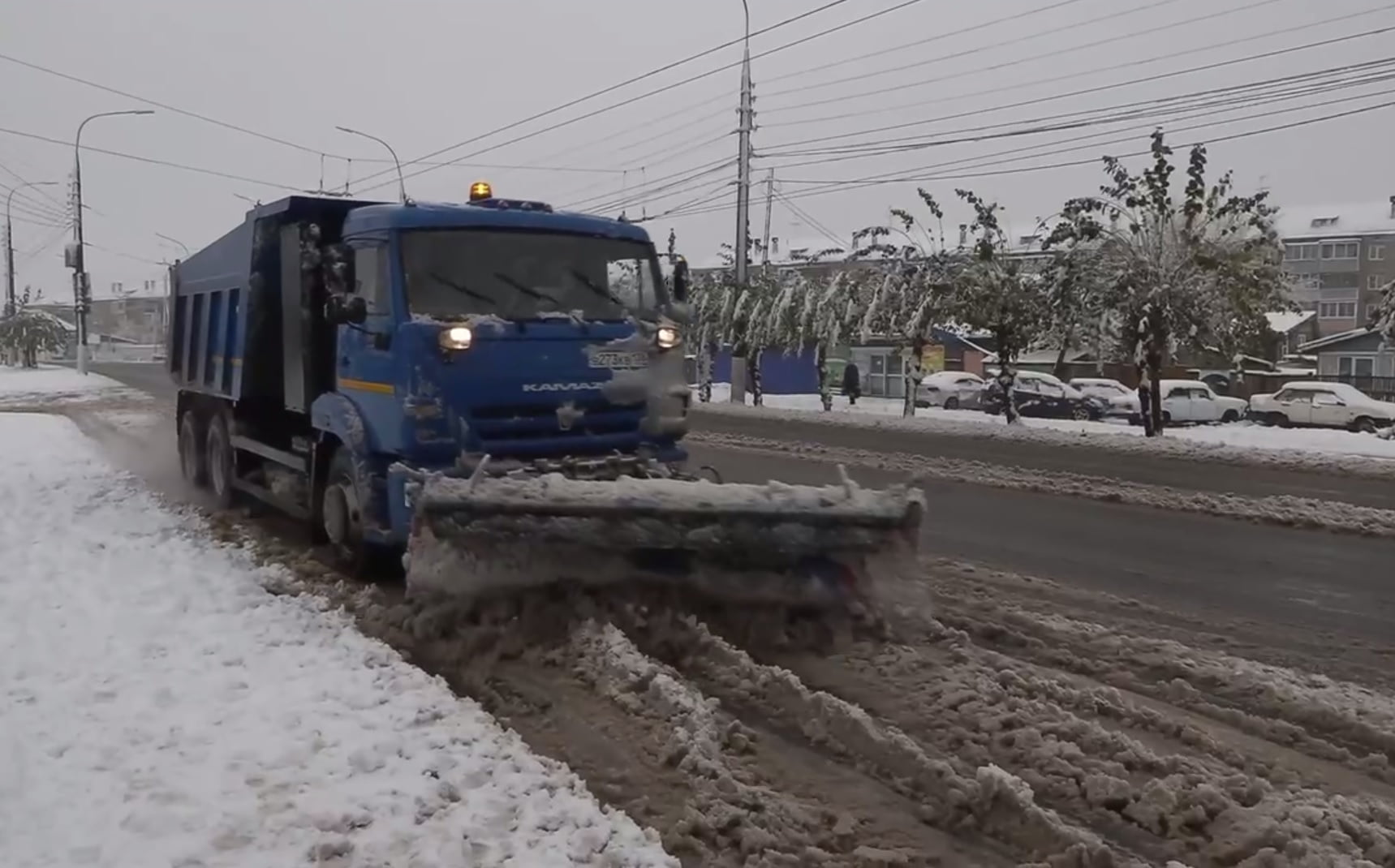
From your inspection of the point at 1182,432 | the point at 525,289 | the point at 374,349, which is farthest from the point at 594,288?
the point at 1182,432

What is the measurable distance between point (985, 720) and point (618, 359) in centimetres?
390

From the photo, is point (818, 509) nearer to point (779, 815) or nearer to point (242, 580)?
point (779, 815)

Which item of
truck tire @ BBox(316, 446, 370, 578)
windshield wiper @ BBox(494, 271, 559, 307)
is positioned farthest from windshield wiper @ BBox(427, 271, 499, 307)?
truck tire @ BBox(316, 446, 370, 578)

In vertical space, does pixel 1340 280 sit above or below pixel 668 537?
above

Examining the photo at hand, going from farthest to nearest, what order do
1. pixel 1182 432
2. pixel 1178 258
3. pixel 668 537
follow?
1. pixel 1182 432
2. pixel 1178 258
3. pixel 668 537

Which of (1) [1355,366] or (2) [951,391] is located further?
(1) [1355,366]

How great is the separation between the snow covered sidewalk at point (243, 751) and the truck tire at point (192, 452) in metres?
5.22

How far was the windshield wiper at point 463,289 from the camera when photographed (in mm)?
7762

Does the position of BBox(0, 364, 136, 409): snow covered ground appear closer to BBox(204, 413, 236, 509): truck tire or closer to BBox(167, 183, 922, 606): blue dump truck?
BBox(204, 413, 236, 509): truck tire

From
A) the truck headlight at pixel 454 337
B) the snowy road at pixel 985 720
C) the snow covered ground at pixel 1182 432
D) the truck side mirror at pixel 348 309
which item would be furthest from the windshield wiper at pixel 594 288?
the snow covered ground at pixel 1182 432

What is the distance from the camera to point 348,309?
7906 mm

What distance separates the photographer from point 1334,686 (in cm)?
572

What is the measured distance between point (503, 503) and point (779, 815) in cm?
280

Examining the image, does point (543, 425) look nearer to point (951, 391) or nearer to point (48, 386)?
point (951, 391)
